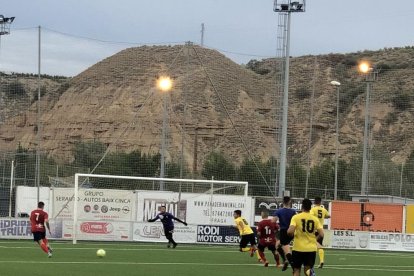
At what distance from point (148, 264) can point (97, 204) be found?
17338 millimetres

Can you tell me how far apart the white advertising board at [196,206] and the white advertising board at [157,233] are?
4.26ft

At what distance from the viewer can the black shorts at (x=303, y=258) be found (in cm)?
1734

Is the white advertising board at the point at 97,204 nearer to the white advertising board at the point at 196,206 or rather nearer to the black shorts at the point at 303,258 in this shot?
the white advertising board at the point at 196,206

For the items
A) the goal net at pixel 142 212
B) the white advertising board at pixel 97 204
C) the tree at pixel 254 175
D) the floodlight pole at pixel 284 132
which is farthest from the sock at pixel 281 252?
the tree at pixel 254 175

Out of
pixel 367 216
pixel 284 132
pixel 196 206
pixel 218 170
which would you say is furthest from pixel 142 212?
pixel 218 170

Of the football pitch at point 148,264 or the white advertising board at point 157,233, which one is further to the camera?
the white advertising board at point 157,233

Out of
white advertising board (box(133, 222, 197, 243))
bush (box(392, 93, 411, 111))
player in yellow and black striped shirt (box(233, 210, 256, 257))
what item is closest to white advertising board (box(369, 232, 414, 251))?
white advertising board (box(133, 222, 197, 243))

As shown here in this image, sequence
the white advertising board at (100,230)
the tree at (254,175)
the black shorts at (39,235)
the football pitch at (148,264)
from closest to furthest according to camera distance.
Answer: the football pitch at (148,264) → the black shorts at (39,235) → the white advertising board at (100,230) → the tree at (254,175)

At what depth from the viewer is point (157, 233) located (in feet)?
135

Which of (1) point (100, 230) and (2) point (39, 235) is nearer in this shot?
(2) point (39, 235)

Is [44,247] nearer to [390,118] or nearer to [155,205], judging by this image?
[155,205]

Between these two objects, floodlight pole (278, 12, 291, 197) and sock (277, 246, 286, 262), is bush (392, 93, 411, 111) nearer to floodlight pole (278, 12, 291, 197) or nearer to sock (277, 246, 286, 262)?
floodlight pole (278, 12, 291, 197)

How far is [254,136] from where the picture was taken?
82.4 m

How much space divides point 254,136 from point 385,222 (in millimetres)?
37026
